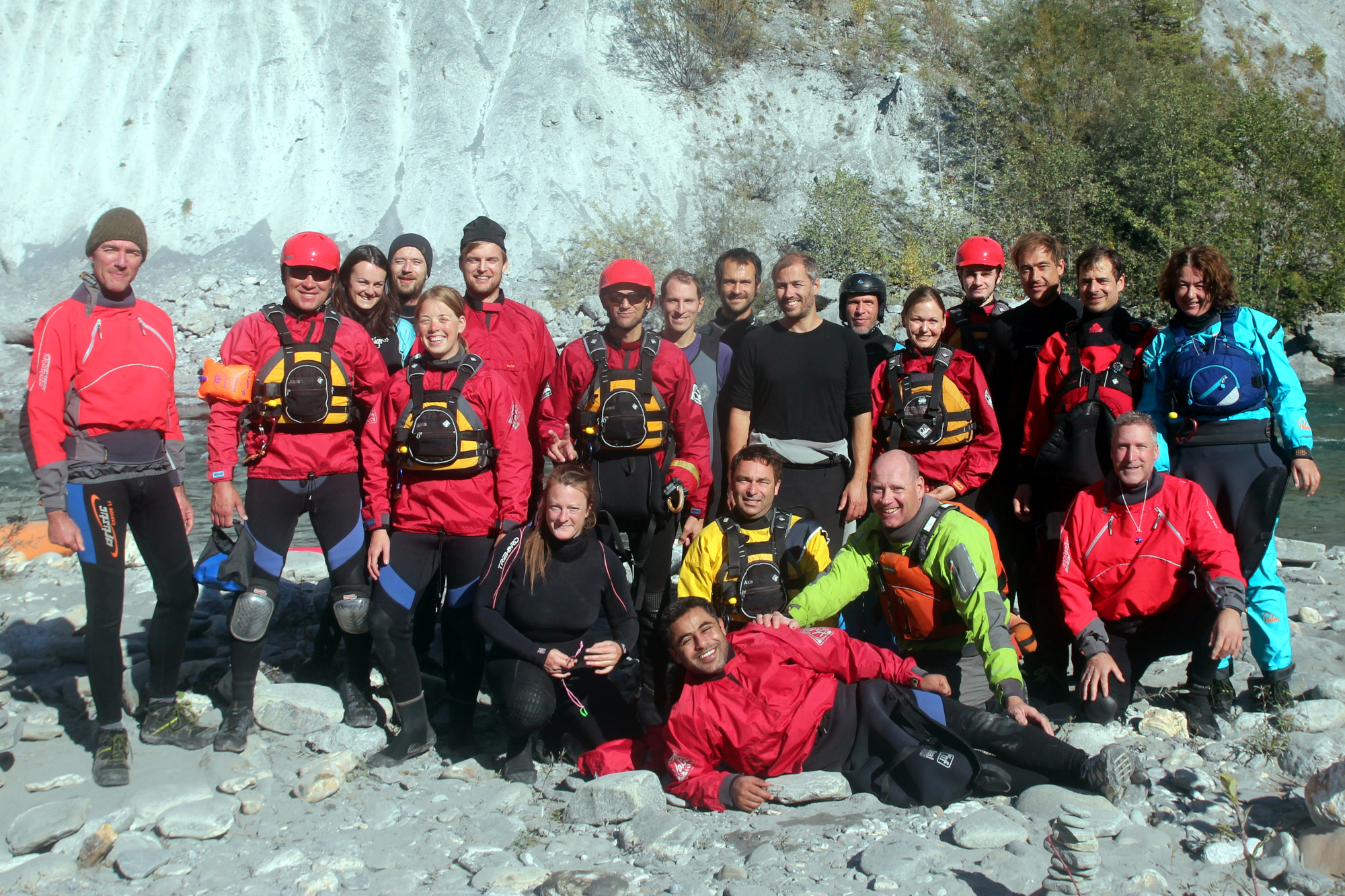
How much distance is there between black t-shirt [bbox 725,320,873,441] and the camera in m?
4.48

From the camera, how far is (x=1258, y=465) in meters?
4.07

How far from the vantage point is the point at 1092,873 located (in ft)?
8.87

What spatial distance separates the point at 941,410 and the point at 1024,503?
0.62 metres

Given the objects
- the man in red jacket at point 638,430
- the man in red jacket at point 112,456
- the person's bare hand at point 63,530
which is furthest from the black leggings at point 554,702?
the person's bare hand at point 63,530

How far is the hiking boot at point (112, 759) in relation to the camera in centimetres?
361

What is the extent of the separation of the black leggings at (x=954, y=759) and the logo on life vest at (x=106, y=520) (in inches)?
A: 116

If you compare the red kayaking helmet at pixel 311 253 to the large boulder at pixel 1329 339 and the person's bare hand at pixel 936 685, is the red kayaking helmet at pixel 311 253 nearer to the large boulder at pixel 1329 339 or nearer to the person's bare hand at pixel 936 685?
the person's bare hand at pixel 936 685

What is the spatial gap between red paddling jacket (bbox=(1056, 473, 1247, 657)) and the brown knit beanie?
3.88 metres

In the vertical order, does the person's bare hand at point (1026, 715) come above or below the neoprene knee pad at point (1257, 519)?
below

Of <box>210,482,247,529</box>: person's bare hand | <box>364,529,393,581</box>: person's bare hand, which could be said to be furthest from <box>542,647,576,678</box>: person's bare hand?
<box>210,482,247,529</box>: person's bare hand

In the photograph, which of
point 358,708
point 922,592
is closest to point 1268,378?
point 922,592

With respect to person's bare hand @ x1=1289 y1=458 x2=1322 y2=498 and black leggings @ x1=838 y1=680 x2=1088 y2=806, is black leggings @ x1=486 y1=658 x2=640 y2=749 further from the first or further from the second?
person's bare hand @ x1=1289 y1=458 x2=1322 y2=498

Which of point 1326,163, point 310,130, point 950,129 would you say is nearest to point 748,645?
point 310,130

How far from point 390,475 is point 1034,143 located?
28.8 metres
